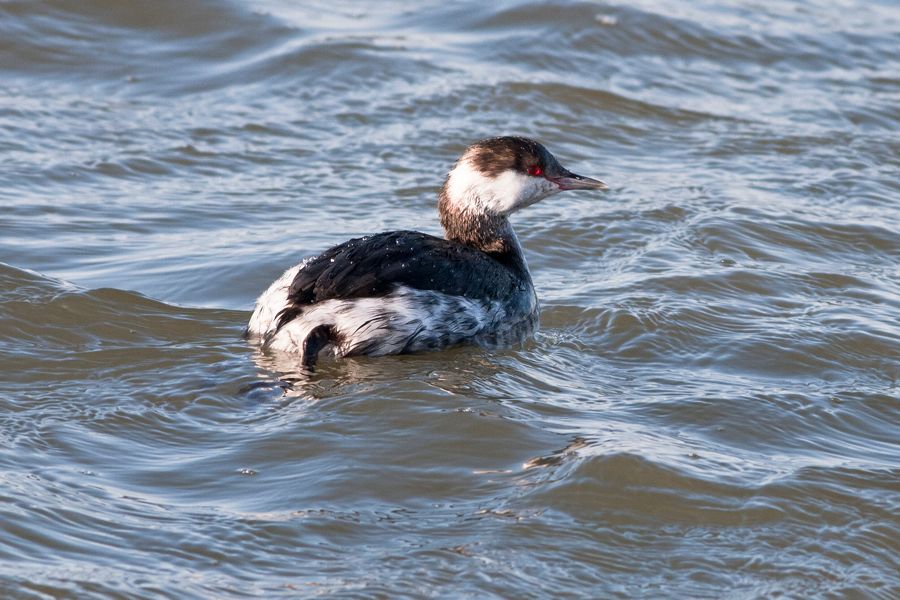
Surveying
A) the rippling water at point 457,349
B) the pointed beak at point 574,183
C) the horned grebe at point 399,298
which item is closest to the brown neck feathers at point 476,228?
the horned grebe at point 399,298

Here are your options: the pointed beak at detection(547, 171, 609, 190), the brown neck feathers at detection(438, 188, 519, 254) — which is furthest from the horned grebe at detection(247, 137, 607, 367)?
the pointed beak at detection(547, 171, 609, 190)

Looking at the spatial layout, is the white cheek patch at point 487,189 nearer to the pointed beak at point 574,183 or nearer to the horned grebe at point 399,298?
the horned grebe at point 399,298

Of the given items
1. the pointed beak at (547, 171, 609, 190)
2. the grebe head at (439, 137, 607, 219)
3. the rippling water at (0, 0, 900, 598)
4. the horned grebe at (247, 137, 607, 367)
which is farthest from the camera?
the pointed beak at (547, 171, 609, 190)

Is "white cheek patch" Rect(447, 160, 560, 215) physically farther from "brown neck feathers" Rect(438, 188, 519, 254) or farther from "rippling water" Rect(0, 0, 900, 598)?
"rippling water" Rect(0, 0, 900, 598)

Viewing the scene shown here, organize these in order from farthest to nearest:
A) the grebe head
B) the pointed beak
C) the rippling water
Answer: the pointed beak < the grebe head < the rippling water

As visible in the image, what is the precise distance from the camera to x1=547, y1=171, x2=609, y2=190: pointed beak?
7273mm

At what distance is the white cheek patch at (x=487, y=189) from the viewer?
279 inches

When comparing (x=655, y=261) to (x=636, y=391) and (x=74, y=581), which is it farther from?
(x=74, y=581)

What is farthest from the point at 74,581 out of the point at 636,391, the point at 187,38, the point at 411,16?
the point at 411,16

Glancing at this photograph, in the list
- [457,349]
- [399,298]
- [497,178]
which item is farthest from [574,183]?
[399,298]

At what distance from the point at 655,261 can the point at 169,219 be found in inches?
116

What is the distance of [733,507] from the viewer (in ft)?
16.2

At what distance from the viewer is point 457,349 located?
6469 mm

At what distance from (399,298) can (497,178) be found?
1.22 m
